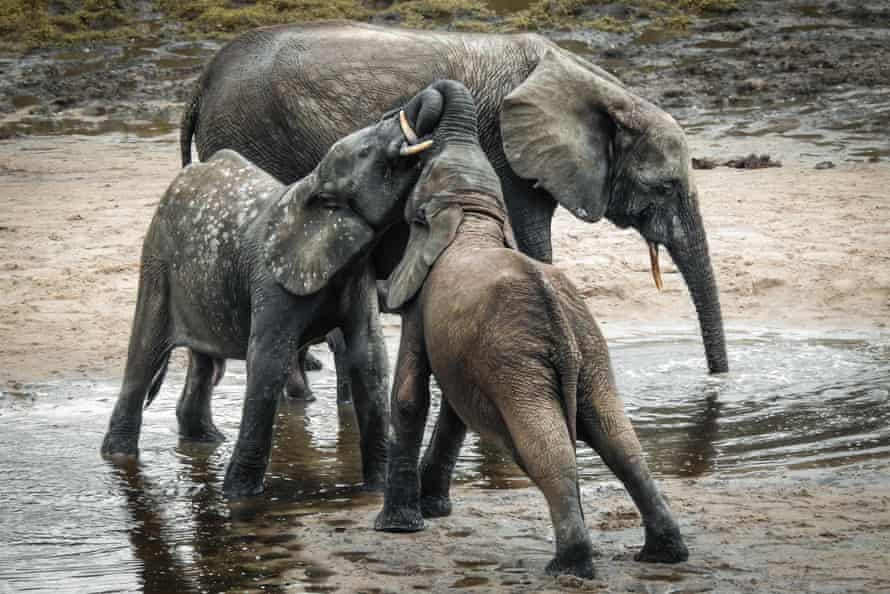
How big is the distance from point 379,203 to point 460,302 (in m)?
1.02

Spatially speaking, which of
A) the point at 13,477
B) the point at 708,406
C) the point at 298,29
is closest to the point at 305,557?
the point at 13,477

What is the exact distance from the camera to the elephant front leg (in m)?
5.54

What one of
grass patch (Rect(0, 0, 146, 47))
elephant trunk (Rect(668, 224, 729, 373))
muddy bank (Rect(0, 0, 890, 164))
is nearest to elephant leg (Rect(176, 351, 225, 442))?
elephant trunk (Rect(668, 224, 729, 373))

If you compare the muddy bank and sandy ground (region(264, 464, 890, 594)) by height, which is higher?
sandy ground (region(264, 464, 890, 594))

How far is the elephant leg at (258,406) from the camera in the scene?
20.5ft

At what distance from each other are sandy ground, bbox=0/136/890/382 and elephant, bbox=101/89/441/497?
2.29m

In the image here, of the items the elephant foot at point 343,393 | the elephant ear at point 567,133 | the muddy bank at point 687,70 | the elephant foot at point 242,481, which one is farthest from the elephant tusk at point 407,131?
the muddy bank at point 687,70

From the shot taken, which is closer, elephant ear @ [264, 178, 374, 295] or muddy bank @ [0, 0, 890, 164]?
elephant ear @ [264, 178, 374, 295]

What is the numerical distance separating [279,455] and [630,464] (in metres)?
2.71

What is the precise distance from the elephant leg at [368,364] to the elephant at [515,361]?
79 centimetres

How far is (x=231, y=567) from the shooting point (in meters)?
5.46

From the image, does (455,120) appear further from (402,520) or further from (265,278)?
(402,520)

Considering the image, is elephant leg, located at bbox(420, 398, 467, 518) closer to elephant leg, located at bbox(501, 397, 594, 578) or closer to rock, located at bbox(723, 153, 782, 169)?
elephant leg, located at bbox(501, 397, 594, 578)

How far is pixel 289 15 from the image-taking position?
24.9m
